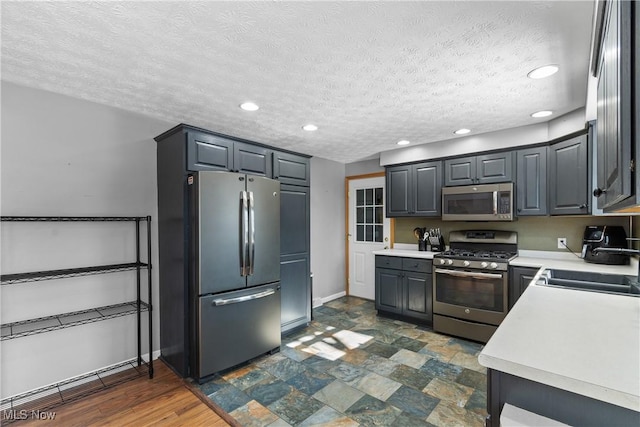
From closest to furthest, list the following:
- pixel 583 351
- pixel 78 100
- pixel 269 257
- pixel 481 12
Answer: pixel 583 351 → pixel 481 12 → pixel 78 100 → pixel 269 257

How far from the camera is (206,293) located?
257 cm

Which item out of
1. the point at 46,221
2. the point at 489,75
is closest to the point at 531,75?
the point at 489,75

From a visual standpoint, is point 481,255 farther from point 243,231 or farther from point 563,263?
point 243,231

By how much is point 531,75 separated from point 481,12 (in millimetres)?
896

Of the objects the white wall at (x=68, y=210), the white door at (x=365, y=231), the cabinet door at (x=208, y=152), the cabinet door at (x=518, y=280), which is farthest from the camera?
the white door at (x=365, y=231)

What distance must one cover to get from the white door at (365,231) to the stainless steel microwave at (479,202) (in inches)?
47.0

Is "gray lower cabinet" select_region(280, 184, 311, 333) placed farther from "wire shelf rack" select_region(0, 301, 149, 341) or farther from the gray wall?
the gray wall

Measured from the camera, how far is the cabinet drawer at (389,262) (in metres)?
3.92

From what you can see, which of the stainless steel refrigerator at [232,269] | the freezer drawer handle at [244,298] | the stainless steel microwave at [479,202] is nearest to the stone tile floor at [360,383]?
the stainless steel refrigerator at [232,269]

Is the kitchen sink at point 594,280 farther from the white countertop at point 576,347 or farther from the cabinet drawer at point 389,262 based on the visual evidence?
the cabinet drawer at point 389,262

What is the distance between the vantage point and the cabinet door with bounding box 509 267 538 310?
9.70 ft

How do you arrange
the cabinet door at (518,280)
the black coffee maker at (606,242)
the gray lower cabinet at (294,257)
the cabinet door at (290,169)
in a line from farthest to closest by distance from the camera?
the gray lower cabinet at (294,257), the cabinet door at (290,169), the cabinet door at (518,280), the black coffee maker at (606,242)

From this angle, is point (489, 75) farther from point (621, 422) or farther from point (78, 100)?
point (78, 100)

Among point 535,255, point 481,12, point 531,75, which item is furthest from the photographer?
point 535,255
